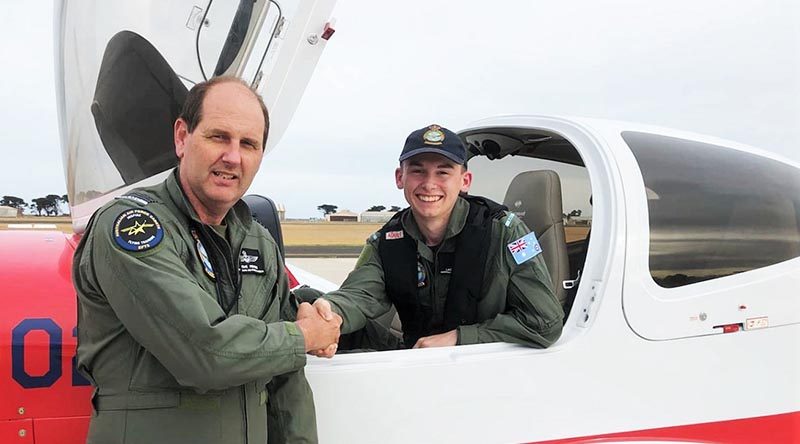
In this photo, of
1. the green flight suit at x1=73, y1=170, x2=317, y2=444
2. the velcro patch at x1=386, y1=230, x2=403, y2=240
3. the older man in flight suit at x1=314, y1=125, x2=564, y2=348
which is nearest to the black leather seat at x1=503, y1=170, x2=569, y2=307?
the older man in flight suit at x1=314, y1=125, x2=564, y2=348

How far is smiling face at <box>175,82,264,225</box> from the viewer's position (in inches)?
46.9

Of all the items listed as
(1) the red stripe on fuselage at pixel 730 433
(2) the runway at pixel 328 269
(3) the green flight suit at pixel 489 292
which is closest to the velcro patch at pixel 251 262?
(3) the green flight suit at pixel 489 292

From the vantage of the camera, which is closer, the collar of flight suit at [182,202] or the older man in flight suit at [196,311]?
the older man in flight suit at [196,311]

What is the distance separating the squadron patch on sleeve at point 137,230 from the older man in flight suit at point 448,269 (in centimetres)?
76

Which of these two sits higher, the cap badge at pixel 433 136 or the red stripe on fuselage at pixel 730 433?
the cap badge at pixel 433 136

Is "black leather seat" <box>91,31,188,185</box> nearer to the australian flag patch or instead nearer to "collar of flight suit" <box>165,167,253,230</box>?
"collar of flight suit" <box>165,167,253,230</box>

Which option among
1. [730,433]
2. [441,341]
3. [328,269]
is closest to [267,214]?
[441,341]

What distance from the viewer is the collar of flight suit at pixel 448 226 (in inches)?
74.0

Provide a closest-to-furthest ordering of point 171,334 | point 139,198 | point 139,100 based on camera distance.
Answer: point 171,334 < point 139,198 < point 139,100

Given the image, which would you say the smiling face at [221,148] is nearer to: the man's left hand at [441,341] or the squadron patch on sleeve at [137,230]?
the squadron patch on sleeve at [137,230]

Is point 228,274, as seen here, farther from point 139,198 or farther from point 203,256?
point 139,198

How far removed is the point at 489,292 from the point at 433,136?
0.55 m

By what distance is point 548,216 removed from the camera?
2.35 m

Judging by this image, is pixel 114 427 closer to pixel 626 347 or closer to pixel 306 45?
pixel 306 45
